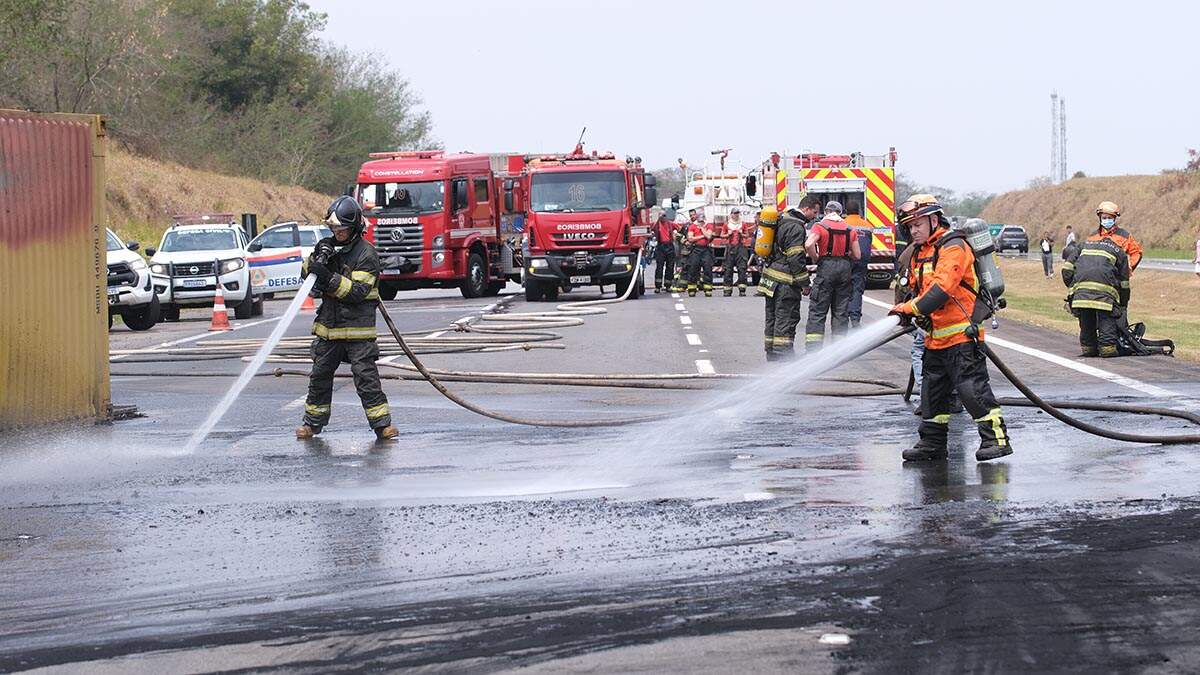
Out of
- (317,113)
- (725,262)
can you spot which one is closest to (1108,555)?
(725,262)

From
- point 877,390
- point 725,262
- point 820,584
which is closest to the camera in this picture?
point 820,584

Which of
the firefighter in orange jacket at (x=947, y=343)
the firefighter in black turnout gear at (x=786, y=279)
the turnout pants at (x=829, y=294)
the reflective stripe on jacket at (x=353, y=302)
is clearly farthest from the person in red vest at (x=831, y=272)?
the firefighter in orange jacket at (x=947, y=343)

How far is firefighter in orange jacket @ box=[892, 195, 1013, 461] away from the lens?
9469mm

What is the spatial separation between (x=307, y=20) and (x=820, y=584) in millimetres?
69419

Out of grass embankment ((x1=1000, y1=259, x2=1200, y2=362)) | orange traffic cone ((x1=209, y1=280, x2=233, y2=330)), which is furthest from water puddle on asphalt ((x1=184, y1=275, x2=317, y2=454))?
orange traffic cone ((x1=209, y1=280, x2=233, y2=330))

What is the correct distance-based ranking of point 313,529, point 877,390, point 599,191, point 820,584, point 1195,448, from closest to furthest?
point 820,584 → point 313,529 → point 1195,448 → point 877,390 → point 599,191

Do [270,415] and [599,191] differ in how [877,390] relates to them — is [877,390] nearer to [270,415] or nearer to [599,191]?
[270,415]

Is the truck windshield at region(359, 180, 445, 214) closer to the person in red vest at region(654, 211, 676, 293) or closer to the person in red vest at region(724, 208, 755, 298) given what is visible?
the person in red vest at region(654, 211, 676, 293)

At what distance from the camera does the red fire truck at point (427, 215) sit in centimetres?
3291

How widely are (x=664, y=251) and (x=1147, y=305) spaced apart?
10.4m

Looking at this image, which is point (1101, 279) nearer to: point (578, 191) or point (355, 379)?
point (355, 379)

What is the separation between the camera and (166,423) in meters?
12.6

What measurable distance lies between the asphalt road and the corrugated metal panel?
0.62m

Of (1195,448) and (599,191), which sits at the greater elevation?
(599,191)
